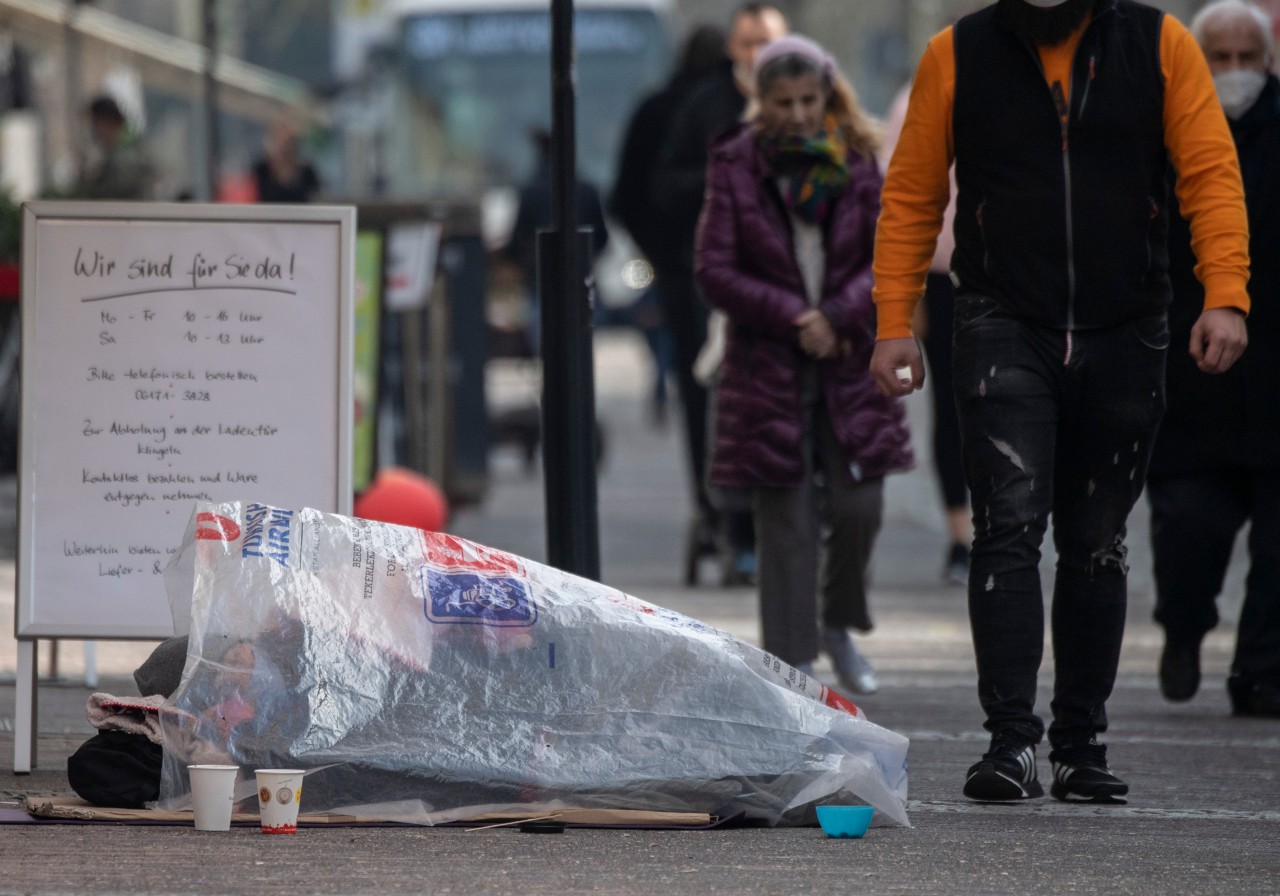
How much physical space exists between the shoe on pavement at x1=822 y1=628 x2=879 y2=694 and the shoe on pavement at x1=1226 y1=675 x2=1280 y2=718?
3.36ft

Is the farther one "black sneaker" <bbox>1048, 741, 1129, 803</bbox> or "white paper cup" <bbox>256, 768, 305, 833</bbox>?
"black sneaker" <bbox>1048, 741, 1129, 803</bbox>

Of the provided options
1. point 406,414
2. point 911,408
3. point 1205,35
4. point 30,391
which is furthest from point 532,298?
point 30,391

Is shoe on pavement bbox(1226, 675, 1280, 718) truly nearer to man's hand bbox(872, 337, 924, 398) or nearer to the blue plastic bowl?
man's hand bbox(872, 337, 924, 398)

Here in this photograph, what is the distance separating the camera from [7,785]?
15.8 feet

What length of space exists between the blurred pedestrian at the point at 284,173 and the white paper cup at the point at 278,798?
468 inches

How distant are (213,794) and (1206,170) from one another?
92.9 inches

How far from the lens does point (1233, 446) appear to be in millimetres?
6559

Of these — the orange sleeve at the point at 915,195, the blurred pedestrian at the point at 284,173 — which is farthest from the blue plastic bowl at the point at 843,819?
the blurred pedestrian at the point at 284,173

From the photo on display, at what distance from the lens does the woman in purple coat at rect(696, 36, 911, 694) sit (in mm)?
6395

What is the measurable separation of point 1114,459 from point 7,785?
2.42 meters

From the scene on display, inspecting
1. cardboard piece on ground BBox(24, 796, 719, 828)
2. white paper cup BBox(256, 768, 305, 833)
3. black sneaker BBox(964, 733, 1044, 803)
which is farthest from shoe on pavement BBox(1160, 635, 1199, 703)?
white paper cup BBox(256, 768, 305, 833)

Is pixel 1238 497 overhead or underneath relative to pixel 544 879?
overhead

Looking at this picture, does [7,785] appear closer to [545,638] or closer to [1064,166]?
[545,638]

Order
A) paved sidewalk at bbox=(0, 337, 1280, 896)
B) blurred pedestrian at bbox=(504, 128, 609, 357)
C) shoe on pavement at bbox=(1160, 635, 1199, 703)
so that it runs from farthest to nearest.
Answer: blurred pedestrian at bbox=(504, 128, 609, 357) < shoe on pavement at bbox=(1160, 635, 1199, 703) < paved sidewalk at bbox=(0, 337, 1280, 896)
